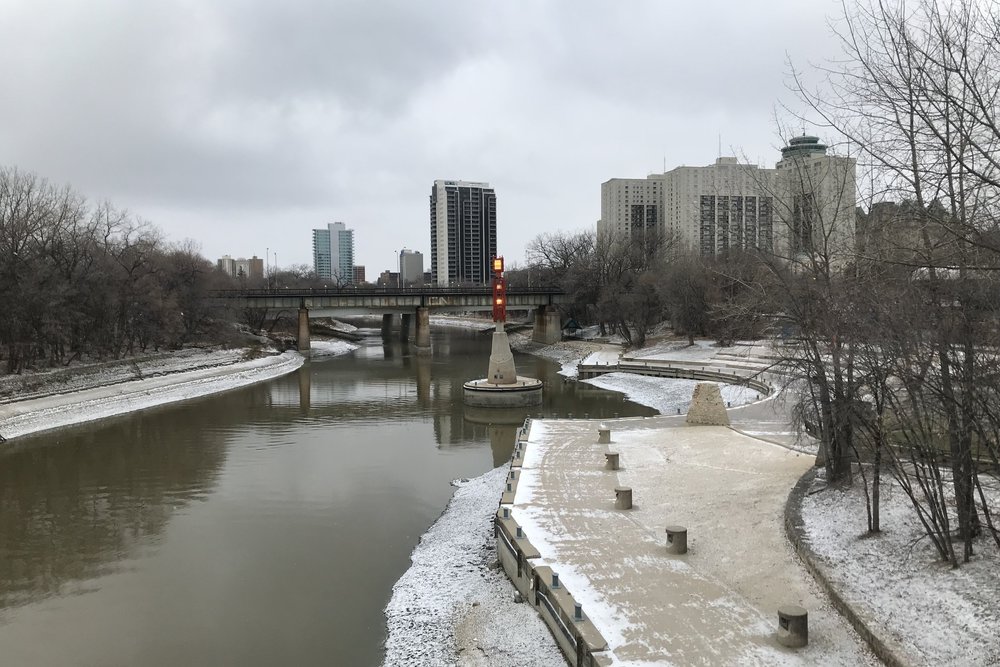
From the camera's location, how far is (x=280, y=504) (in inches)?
706

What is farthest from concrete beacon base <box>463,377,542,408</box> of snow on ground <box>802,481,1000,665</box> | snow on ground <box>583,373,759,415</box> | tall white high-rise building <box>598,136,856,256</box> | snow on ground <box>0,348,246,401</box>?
snow on ground <box>802,481,1000,665</box>

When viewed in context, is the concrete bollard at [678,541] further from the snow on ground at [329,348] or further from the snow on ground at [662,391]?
the snow on ground at [329,348]

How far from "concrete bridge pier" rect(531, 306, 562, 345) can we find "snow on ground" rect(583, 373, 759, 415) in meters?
27.4

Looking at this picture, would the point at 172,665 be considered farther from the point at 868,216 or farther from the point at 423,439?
the point at 423,439

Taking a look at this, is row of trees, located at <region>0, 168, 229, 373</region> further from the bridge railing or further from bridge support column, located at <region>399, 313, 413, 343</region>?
bridge support column, located at <region>399, 313, 413, 343</region>

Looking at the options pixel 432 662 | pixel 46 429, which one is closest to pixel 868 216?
pixel 432 662

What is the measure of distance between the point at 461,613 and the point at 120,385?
115 feet

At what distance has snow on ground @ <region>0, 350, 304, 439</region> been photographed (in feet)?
97.9

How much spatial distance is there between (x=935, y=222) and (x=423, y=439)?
879 inches

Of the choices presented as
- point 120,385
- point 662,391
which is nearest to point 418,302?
point 120,385

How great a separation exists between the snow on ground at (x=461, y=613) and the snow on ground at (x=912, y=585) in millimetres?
4128

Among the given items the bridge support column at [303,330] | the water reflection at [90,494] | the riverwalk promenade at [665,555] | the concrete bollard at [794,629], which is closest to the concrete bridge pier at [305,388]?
the water reflection at [90,494]

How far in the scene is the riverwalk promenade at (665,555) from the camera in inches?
326

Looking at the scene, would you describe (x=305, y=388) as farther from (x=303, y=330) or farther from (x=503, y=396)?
(x=303, y=330)
